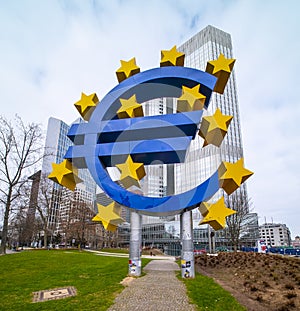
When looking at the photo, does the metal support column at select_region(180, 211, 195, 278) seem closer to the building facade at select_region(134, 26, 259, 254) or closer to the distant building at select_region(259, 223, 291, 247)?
the building facade at select_region(134, 26, 259, 254)

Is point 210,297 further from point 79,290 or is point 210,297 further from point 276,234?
point 276,234

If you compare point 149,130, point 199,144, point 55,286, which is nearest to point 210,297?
point 55,286

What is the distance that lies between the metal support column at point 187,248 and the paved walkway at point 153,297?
0.71 m

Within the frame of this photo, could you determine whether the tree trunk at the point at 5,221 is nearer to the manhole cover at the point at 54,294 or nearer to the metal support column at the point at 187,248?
the manhole cover at the point at 54,294

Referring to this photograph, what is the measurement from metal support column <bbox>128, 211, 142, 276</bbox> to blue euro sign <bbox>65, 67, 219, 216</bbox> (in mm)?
577

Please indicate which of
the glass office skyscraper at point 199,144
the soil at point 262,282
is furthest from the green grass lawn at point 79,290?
the glass office skyscraper at point 199,144

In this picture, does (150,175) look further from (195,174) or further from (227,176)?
(227,176)

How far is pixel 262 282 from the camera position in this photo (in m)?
9.03

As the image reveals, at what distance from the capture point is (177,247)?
2402 inches

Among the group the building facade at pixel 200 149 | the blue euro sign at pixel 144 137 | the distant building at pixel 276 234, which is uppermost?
the building facade at pixel 200 149

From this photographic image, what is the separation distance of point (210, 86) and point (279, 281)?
8.16 meters

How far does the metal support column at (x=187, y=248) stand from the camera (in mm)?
9594

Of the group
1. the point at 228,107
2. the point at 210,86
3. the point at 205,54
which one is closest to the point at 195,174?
the point at 228,107

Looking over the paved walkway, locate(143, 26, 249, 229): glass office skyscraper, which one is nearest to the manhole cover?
the paved walkway
